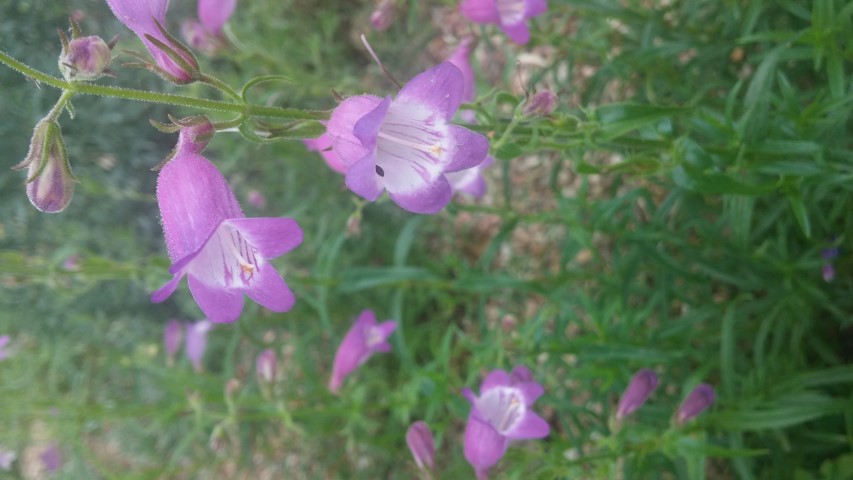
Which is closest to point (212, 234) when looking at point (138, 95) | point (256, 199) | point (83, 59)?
point (138, 95)

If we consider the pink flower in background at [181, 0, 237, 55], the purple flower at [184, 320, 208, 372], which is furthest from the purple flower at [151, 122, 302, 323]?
the purple flower at [184, 320, 208, 372]

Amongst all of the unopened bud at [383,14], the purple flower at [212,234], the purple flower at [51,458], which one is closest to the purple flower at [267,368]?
the purple flower at [212,234]

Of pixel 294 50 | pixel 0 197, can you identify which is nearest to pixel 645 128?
pixel 294 50

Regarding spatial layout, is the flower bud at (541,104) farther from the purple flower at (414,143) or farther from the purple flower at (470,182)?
the purple flower at (470,182)

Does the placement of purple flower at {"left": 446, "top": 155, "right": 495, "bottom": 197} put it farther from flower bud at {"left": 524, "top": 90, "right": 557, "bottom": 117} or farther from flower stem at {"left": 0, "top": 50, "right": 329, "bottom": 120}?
flower stem at {"left": 0, "top": 50, "right": 329, "bottom": 120}

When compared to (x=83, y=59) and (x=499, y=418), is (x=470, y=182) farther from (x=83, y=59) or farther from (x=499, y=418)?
(x=83, y=59)
